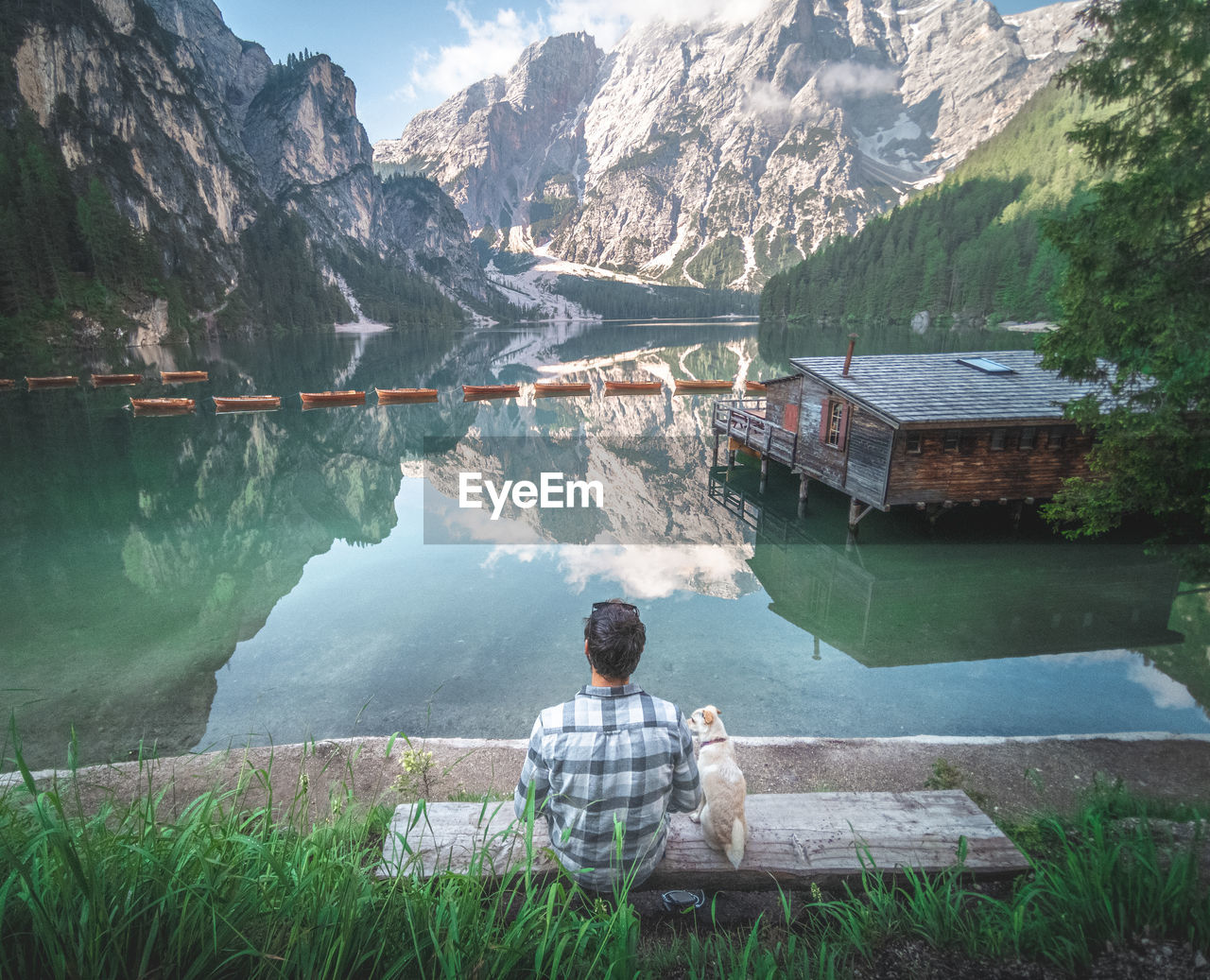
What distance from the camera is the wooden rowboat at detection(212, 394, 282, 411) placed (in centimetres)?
3969

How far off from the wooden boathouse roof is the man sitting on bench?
14572mm

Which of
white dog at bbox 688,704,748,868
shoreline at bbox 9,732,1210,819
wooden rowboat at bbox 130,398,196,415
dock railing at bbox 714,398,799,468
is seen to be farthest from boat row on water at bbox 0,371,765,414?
white dog at bbox 688,704,748,868

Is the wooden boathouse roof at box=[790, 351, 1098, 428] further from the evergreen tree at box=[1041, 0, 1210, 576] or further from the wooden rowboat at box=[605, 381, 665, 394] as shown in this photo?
the wooden rowboat at box=[605, 381, 665, 394]

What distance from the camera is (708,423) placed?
37.7 meters

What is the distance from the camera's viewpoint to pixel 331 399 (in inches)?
1706

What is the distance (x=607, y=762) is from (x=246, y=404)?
147 feet

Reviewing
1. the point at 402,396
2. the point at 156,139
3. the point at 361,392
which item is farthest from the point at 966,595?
the point at 156,139

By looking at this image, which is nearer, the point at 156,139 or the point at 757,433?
the point at 757,433

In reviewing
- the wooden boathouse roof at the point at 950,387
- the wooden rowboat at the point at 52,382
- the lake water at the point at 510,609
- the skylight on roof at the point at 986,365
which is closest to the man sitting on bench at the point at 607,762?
the lake water at the point at 510,609

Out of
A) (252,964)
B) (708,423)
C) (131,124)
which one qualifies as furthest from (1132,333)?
(131,124)

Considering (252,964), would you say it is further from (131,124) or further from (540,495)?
(131,124)

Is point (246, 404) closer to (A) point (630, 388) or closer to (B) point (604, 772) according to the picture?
(A) point (630, 388)

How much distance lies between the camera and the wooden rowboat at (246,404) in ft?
130

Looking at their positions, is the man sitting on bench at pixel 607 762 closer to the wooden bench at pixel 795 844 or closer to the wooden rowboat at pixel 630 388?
the wooden bench at pixel 795 844
